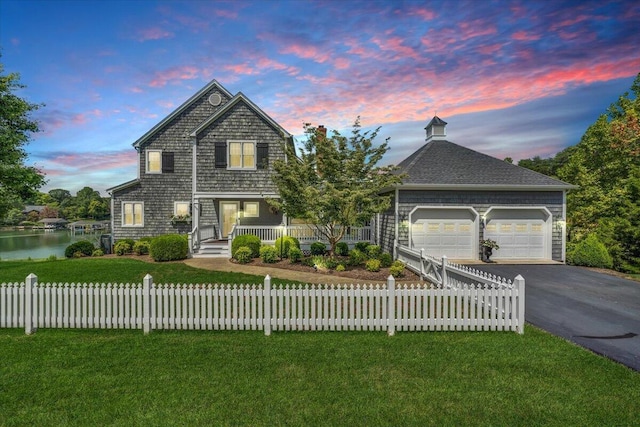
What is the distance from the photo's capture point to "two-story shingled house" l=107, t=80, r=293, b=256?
60.2ft

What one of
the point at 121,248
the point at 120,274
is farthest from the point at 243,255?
the point at 121,248

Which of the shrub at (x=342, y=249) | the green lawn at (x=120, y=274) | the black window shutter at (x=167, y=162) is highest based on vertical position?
the black window shutter at (x=167, y=162)

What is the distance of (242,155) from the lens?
1833 centimetres

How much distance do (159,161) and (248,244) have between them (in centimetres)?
988

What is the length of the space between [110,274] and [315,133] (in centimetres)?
980

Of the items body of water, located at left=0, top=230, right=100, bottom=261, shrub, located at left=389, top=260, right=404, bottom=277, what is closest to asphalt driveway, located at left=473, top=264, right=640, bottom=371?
shrub, located at left=389, top=260, right=404, bottom=277

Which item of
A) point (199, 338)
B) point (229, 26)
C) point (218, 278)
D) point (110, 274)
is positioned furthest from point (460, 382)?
point (229, 26)

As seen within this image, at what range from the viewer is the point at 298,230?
17094 mm

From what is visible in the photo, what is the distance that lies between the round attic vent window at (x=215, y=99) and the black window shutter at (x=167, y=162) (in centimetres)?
428

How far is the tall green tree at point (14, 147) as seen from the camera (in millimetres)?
15344

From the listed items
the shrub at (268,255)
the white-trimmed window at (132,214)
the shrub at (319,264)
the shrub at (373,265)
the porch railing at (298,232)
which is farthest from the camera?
the white-trimmed window at (132,214)

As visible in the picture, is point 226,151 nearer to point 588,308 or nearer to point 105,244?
point 105,244

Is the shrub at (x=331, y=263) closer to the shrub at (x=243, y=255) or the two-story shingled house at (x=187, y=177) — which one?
the shrub at (x=243, y=255)

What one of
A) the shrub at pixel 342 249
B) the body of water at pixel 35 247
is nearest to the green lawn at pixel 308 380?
the shrub at pixel 342 249
